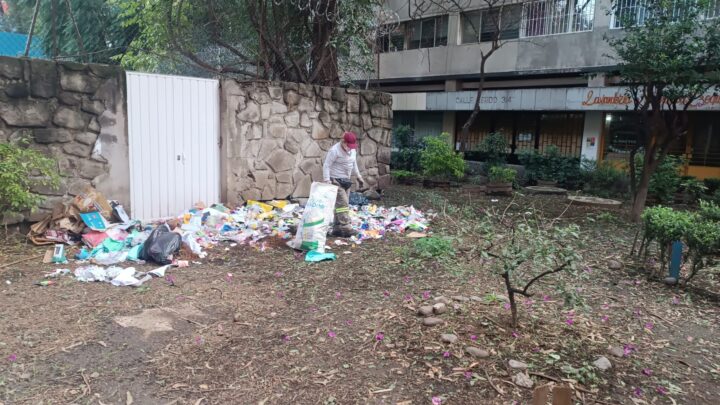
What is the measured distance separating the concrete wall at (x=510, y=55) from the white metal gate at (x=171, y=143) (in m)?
11.7

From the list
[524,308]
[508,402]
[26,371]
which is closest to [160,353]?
[26,371]

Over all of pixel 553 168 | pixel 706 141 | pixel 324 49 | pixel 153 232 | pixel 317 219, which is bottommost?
pixel 153 232

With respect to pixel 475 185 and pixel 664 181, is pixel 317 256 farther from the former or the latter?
pixel 475 185

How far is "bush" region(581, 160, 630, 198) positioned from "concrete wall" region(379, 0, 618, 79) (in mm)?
3288

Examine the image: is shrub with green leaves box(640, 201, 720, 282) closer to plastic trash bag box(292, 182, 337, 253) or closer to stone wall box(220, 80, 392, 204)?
plastic trash bag box(292, 182, 337, 253)

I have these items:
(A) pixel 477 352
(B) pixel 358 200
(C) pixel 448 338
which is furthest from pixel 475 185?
(A) pixel 477 352

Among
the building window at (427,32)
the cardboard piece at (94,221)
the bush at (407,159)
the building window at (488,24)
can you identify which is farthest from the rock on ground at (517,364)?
the building window at (427,32)

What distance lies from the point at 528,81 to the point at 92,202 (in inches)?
622

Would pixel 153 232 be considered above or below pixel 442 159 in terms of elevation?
below

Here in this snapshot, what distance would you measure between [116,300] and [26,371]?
131 centimetres

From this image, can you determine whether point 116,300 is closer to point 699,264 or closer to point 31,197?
point 31,197

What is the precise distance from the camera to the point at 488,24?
1930 cm

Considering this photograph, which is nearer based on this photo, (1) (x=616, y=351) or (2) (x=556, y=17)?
(1) (x=616, y=351)

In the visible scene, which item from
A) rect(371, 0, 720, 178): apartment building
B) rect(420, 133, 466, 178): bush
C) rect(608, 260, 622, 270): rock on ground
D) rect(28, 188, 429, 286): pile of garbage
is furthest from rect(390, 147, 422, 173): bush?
rect(608, 260, 622, 270): rock on ground
